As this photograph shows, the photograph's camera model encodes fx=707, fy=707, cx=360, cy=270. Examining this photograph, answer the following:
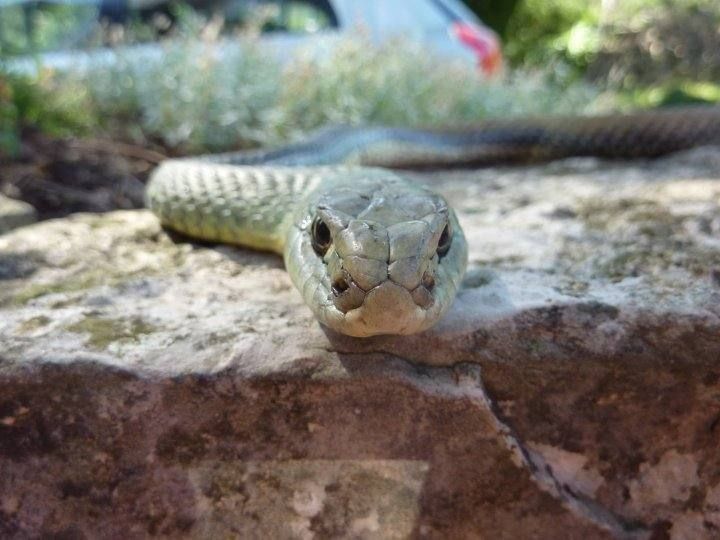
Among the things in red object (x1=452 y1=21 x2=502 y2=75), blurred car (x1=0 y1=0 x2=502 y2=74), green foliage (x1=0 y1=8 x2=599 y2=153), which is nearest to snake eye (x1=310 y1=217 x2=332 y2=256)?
green foliage (x1=0 y1=8 x2=599 y2=153)

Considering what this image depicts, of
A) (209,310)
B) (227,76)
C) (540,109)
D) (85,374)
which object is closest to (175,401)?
(85,374)

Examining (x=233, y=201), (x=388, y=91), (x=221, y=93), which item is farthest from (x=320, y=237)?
(x=388, y=91)

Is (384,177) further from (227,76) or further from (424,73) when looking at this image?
(424,73)

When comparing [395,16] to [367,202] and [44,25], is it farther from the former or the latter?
[367,202]

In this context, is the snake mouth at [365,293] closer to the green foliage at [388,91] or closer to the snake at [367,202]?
the snake at [367,202]

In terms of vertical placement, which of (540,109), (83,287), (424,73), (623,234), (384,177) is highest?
(384,177)
